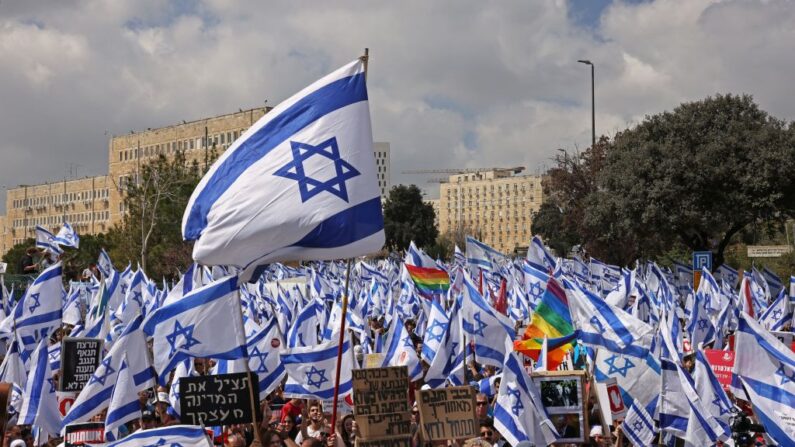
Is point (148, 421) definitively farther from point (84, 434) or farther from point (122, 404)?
point (84, 434)

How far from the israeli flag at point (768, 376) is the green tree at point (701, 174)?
31.1m

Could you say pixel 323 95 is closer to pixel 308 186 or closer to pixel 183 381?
pixel 308 186

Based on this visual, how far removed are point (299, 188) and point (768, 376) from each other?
13.9ft

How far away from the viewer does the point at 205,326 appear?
33.7ft

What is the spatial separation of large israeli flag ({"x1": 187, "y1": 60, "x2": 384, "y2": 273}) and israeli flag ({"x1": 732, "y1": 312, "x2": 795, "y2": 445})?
10.6 ft

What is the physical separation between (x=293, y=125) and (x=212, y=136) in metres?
101

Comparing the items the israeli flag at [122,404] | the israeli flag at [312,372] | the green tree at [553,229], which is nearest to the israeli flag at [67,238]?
the israeli flag at [312,372]

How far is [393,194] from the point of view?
9719 cm

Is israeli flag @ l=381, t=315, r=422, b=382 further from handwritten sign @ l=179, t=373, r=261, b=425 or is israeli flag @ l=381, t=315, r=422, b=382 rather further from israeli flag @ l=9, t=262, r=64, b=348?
israeli flag @ l=9, t=262, r=64, b=348

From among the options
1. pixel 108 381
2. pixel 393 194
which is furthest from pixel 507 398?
pixel 393 194

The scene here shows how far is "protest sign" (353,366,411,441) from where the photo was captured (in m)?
9.15

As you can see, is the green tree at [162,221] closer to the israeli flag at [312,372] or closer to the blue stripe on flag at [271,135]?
the israeli flag at [312,372]

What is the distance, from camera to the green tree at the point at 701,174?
39.8m

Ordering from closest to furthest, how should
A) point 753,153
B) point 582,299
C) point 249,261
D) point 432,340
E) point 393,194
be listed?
point 249,261 < point 582,299 < point 432,340 < point 753,153 < point 393,194
